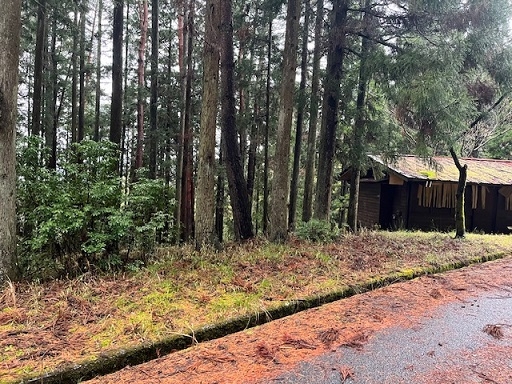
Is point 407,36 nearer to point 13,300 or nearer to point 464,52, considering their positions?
point 464,52

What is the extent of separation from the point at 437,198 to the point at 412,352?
1324 cm

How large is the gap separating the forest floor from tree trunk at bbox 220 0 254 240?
1390 mm

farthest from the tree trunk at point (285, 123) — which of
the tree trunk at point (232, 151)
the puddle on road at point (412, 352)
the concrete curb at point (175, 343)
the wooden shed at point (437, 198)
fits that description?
the wooden shed at point (437, 198)

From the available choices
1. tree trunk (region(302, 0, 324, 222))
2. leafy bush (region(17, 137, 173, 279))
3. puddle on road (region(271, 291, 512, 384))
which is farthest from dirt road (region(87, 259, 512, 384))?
tree trunk (region(302, 0, 324, 222))

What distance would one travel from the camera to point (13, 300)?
3.51 m

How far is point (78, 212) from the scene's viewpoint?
4637mm

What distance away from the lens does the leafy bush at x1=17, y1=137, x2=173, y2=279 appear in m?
4.69

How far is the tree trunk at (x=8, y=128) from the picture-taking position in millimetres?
3955

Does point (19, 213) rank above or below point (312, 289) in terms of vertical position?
above

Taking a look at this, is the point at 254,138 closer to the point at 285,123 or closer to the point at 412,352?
the point at 285,123

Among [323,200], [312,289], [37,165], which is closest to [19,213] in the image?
[37,165]

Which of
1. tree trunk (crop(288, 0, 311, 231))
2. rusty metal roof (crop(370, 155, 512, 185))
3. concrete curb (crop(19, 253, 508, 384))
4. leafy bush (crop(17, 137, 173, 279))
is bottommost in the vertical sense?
concrete curb (crop(19, 253, 508, 384))

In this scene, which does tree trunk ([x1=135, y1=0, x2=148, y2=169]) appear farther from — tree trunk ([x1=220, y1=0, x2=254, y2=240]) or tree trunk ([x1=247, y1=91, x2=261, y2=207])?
tree trunk ([x1=220, y1=0, x2=254, y2=240])

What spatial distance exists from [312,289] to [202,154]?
330 centimetres
